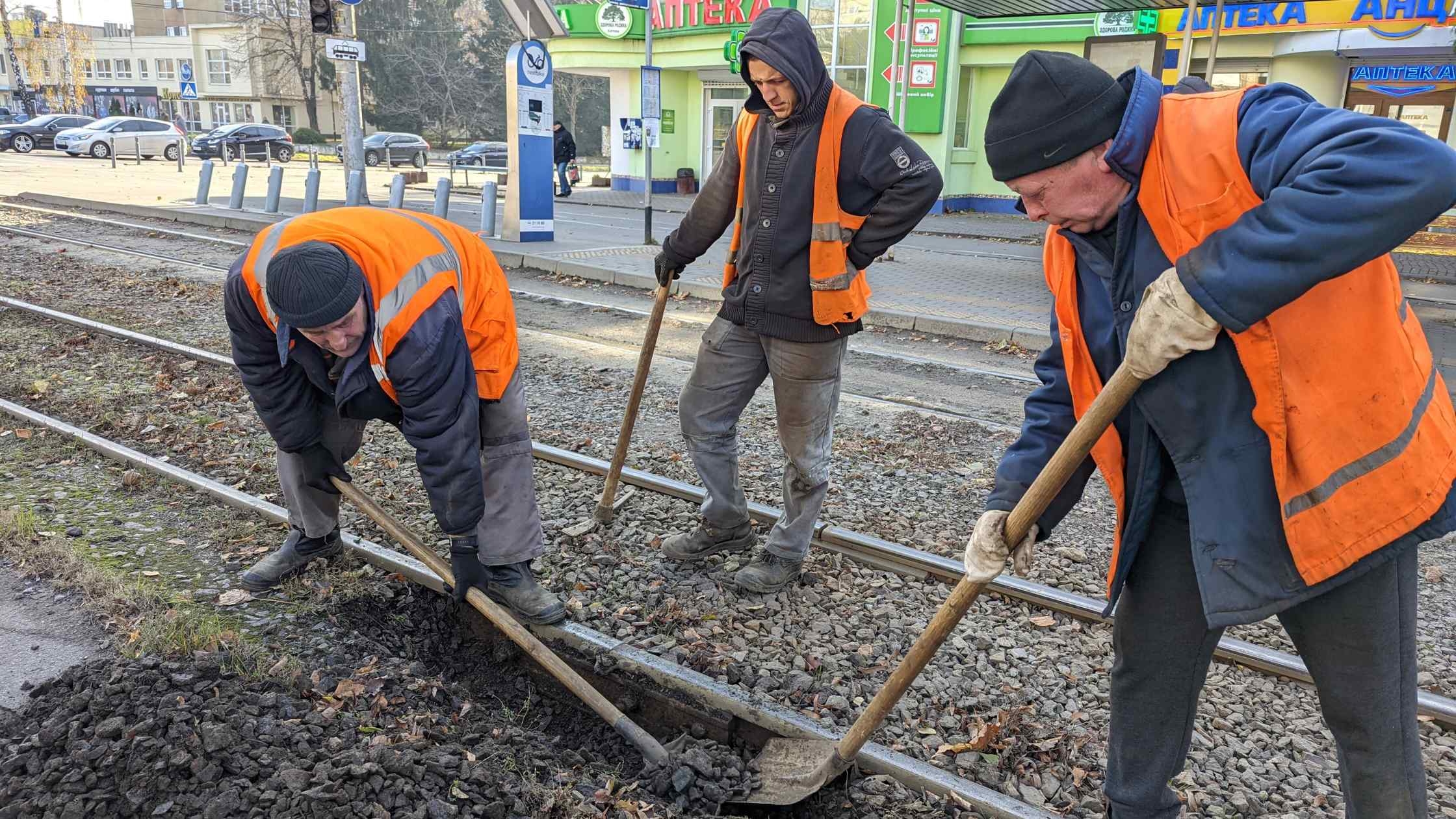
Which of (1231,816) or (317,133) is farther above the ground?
(317,133)

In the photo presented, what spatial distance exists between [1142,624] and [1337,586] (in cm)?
45

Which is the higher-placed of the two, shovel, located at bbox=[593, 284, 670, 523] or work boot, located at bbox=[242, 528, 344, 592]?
shovel, located at bbox=[593, 284, 670, 523]

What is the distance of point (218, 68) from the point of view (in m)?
66.1

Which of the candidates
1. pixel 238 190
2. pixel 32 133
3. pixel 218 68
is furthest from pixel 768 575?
pixel 218 68

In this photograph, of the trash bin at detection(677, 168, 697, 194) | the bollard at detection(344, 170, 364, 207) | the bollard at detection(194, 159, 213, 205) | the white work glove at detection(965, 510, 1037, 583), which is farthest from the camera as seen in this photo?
the trash bin at detection(677, 168, 697, 194)

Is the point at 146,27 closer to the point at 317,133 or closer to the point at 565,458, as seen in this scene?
the point at 317,133

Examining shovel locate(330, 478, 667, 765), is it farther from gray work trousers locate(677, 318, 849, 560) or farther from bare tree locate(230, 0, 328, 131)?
bare tree locate(230, 0, 328, 131)

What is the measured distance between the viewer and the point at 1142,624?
2309 mm

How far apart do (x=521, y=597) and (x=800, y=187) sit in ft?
6.59

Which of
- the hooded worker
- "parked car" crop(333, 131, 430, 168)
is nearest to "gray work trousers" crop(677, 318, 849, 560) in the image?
the hooded worker

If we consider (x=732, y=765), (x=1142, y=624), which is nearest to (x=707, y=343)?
(x=732, y=765)

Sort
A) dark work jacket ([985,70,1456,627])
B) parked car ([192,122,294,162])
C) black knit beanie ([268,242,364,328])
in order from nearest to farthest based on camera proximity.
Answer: dark work jacket ([985,70,1456,627]), black knit beanie ([268,242,364,328]), parked car ([192,122,294,162])

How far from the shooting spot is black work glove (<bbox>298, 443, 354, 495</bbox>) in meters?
4.03

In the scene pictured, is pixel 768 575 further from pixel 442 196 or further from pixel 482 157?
pixel 482 157
